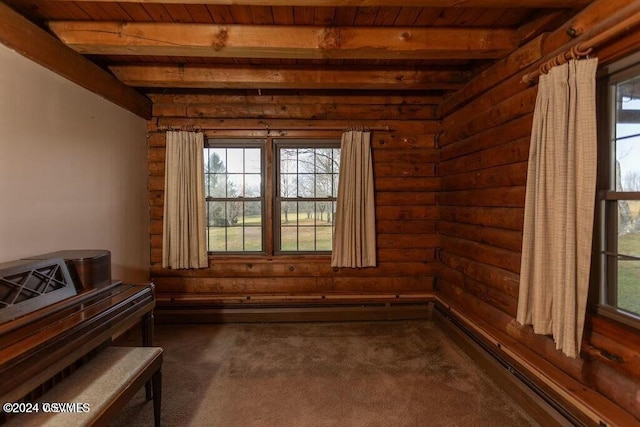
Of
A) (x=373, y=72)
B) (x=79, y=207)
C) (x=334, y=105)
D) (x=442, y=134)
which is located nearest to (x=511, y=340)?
(x=442, y=134)

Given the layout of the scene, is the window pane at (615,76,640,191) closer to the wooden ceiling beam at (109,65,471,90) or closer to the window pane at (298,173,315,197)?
the wooden ceiling beam at (109,65,471,90)

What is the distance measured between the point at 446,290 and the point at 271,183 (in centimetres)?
231

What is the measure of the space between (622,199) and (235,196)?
3296 mm

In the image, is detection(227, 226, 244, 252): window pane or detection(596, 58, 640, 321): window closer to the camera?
detection(596, 58, 640, 321): window

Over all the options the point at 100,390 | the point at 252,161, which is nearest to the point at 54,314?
the point at 100,390

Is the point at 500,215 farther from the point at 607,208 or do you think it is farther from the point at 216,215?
the point at 216,215

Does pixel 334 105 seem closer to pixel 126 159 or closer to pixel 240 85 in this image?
pixel 240 85

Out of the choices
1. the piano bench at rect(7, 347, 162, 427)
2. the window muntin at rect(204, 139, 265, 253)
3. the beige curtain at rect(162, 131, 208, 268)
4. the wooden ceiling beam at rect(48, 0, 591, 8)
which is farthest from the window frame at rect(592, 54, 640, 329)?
the beige curtain at rect(162, 131, 208, 268)

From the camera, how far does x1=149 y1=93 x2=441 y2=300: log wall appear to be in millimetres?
3459

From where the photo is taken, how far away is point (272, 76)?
9.34ft

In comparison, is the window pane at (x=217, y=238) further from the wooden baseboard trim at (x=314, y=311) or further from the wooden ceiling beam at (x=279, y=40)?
the wooden ceiling beam at (x=279, y=40)

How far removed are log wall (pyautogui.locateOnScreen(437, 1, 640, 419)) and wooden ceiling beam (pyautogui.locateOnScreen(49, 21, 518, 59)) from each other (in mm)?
352

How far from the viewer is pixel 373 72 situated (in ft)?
9.41

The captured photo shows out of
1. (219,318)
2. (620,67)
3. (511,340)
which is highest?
(620,67)
